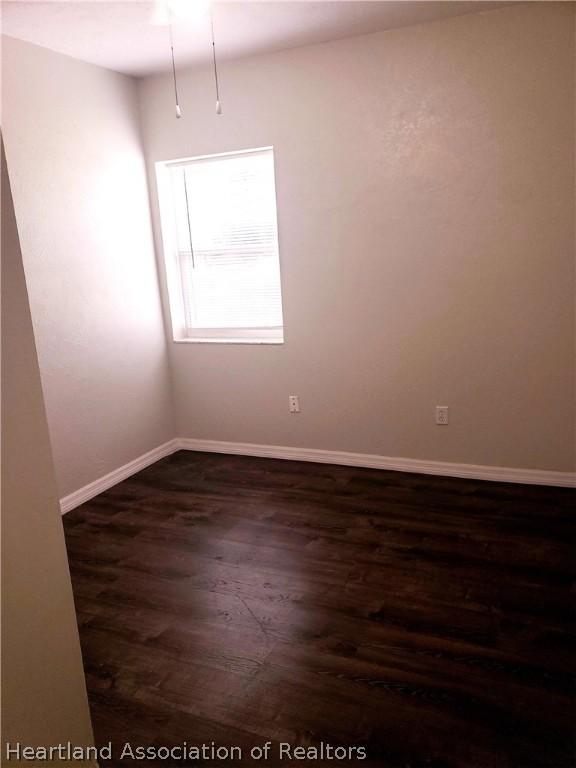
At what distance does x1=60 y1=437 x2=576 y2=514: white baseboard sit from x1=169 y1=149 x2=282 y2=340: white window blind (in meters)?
0.86

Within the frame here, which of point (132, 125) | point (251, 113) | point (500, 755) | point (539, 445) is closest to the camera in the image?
point (500, 755)

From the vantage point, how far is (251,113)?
376cm

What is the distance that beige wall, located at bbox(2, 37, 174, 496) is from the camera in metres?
3.25

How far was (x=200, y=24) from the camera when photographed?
305cm

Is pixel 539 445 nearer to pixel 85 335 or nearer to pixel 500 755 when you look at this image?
pixel 500 755

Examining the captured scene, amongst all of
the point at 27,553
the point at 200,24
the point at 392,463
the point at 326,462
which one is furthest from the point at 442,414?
the point at 27,553

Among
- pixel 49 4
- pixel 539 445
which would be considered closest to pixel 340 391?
pixel 539 445

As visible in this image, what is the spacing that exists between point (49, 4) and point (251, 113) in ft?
4.62

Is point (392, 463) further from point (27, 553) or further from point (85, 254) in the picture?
point (27, 553)

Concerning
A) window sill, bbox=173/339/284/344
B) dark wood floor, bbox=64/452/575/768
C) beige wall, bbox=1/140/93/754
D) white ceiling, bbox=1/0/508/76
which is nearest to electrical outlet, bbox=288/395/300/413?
window sill, bbox=173/339/284/344

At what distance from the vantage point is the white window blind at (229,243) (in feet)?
13.1

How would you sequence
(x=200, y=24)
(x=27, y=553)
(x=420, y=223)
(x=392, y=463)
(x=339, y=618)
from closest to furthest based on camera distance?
(x=27, y=553) < (x=339, y=618) < (x=200, y=24) < (x=420, y=223) < (x=392, y=463)

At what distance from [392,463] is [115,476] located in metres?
1.91

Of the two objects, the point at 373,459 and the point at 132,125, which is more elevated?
the point at 132,125
